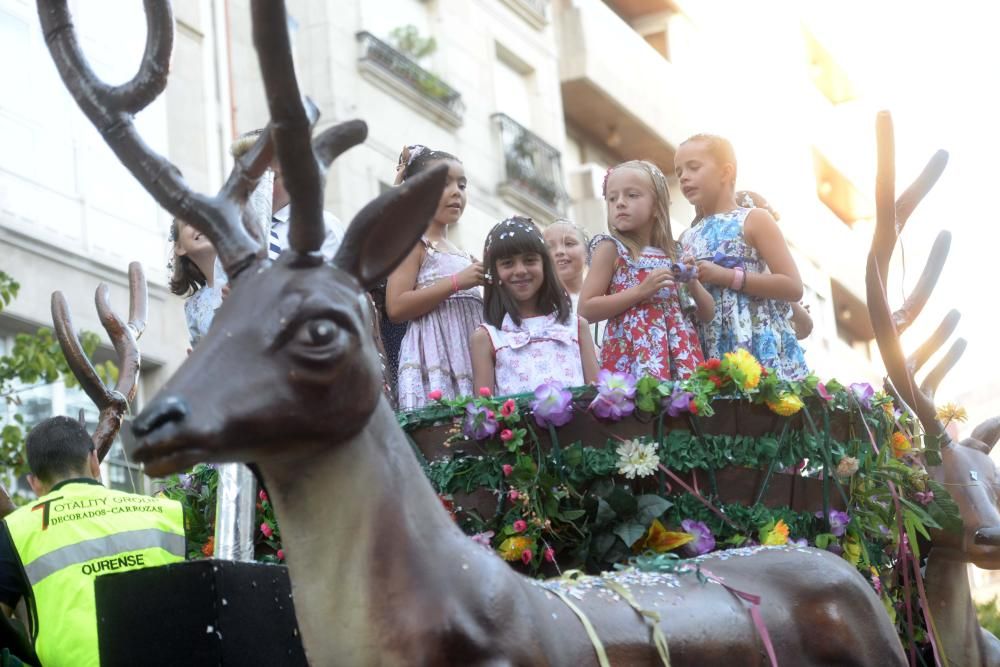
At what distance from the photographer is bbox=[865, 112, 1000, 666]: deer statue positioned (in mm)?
5594

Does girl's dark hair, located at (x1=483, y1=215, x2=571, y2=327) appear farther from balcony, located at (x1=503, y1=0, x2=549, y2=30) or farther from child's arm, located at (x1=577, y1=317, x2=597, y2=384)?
balcony, located at (x1=503, y1=0, x2=549, y2=30)

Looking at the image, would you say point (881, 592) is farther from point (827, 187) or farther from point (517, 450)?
point (827, 187)

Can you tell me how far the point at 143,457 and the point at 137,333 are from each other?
3.83m

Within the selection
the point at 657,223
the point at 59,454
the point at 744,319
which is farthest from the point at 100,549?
the point at 744,319

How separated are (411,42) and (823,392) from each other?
15187mm

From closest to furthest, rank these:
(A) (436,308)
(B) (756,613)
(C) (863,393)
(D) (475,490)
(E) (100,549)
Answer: (B) (756,613), (D) (475,490), (C) (863,393), (E) (100,549), (A) (436,308)

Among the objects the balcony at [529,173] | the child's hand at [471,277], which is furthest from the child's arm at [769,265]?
the balcony at [529,173]

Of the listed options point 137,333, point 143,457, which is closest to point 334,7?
point 137,333

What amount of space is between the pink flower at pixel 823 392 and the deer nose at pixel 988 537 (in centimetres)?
133

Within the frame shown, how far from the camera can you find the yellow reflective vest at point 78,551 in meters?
5.66

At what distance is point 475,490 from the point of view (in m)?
4.63

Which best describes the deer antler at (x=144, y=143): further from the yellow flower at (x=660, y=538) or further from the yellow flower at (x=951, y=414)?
the yellow flower at (x=951, y=414)

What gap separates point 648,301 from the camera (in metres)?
6.17

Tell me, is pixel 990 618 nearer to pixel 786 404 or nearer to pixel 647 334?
→ pixel 647 334
